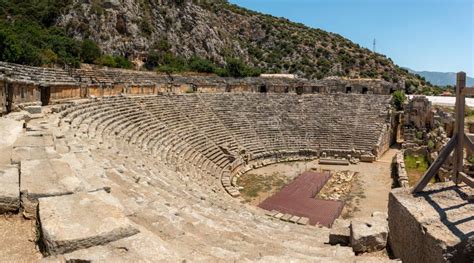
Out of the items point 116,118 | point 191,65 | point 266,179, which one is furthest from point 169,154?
point 191,65

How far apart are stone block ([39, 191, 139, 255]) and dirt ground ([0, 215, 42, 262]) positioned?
0.62ft

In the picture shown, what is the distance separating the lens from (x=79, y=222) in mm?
3529

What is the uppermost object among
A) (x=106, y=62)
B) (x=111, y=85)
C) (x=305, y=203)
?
(x=106, y=62)

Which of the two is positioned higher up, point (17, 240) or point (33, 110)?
point (33, 110)

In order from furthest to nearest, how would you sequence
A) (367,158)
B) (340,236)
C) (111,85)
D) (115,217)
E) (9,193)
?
(367,158) → (111,85) → (340,236) → (9,193) → (115,217)

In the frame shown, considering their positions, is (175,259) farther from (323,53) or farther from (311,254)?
(323,53)

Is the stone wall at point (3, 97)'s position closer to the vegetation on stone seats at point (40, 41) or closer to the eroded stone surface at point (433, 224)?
the eroded stone surface at point (433, 224)

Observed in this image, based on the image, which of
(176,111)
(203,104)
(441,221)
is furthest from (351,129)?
(441,221)

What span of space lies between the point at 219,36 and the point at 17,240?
56.6m

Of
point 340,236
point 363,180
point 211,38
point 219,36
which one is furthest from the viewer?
point 219,36

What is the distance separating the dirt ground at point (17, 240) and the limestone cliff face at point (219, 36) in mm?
43782

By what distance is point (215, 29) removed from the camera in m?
57.8

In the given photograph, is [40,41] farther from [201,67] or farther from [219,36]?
[219,36]

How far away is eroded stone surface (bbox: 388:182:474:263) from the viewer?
376cm
